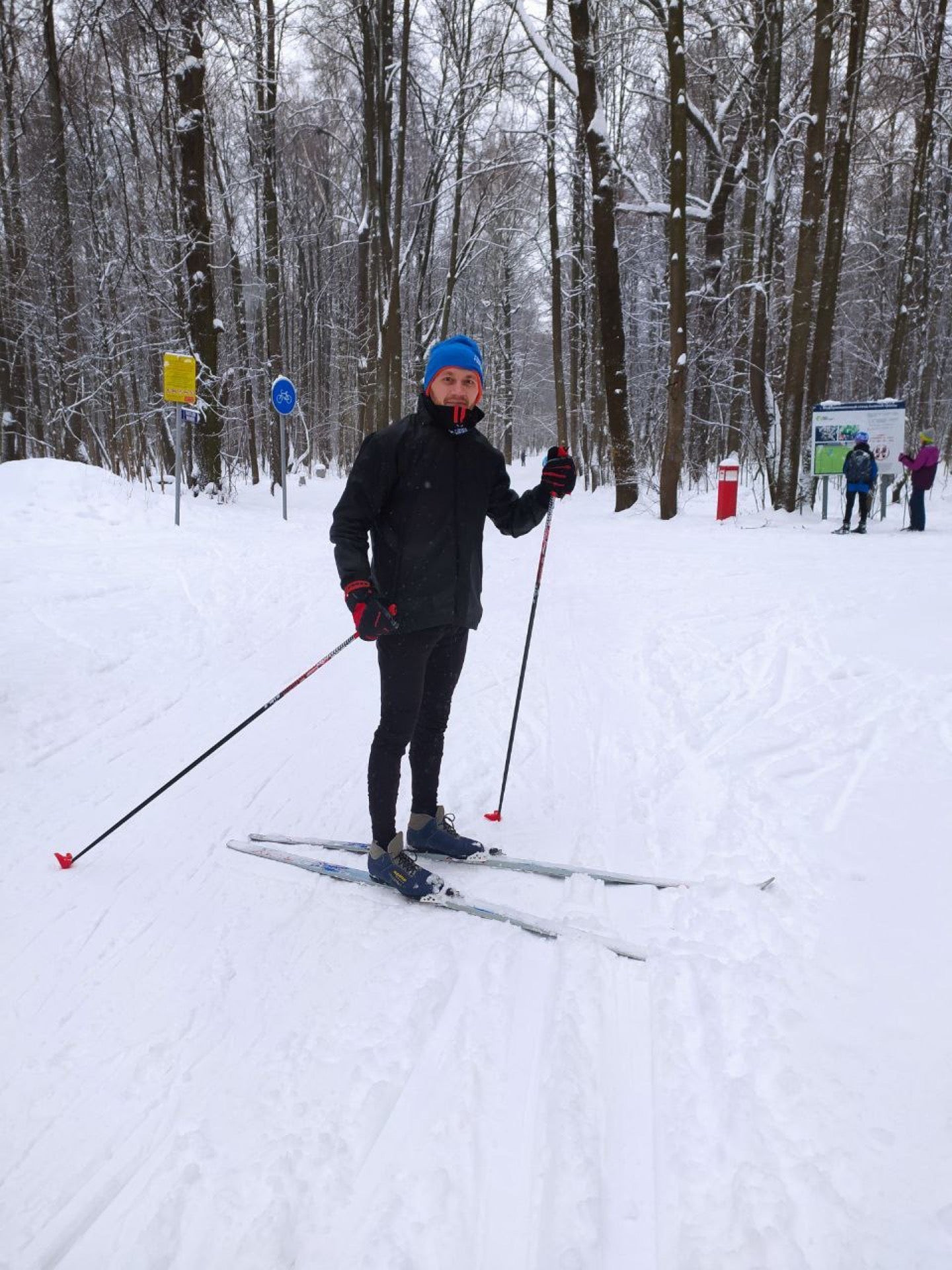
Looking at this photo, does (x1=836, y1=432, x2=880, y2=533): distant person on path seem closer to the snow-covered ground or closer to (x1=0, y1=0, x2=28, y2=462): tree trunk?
the snow-covered ground

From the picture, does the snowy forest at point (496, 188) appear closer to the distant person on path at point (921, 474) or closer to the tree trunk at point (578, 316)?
the tree trunk at point (578, 316)

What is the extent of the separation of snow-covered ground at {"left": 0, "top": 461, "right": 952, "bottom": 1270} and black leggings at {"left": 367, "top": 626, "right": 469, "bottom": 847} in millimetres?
400

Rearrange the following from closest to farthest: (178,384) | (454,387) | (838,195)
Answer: (454,387), (178,384), (838,195)

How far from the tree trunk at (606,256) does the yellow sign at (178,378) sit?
7914mm

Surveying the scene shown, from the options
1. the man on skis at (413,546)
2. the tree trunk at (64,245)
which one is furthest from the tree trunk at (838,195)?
the tree trunk at (64,245)

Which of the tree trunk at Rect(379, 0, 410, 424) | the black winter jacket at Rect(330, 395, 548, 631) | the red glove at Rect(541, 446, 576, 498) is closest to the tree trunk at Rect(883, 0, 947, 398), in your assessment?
the tree trunk at Rect(379, 0, 410, 424)

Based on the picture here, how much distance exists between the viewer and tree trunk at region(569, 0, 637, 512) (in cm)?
1345

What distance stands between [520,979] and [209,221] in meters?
15.6

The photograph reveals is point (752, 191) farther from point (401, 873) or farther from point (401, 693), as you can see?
point (401, 873)

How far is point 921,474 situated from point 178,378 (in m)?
11.7

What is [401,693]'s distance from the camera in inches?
120

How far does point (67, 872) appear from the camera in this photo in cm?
314

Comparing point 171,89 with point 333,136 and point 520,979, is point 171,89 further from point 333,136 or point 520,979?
point 520,979

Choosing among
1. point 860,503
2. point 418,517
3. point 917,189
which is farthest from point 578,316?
point 418,517
